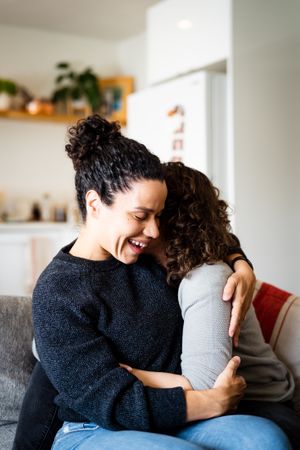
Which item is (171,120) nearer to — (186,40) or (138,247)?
(186,40)

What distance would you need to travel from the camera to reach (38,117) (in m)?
5.52

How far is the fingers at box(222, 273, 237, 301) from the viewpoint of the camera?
145 cm

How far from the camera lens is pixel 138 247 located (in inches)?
60.6

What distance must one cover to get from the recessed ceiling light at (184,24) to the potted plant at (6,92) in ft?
6.21

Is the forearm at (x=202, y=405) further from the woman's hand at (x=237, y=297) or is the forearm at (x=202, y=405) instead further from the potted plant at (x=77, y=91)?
the potted plant at (x=77, y=91)

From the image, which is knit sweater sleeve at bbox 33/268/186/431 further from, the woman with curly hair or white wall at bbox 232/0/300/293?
white wall at bbox 232/0/300/293

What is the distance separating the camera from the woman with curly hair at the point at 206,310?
4.66ft

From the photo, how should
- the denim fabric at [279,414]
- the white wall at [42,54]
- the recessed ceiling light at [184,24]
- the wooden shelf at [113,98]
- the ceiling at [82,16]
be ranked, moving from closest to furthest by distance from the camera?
the denim fabric at [279,414] < the recessed ceiling light at [184,24] < the ceiling at [82,16] < the white wall at [42,54] < the wooden shelf at [113,98]

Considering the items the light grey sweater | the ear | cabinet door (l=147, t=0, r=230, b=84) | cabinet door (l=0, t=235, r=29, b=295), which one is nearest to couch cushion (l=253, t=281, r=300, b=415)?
the light grey sweater

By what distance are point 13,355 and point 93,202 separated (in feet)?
2.08

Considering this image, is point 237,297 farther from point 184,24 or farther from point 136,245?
point 184,24

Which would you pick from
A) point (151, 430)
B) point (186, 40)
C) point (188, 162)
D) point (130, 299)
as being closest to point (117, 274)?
point (130, 299)

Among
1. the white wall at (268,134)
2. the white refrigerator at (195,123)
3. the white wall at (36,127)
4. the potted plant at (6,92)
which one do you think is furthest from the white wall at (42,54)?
the white wall at (268,134)

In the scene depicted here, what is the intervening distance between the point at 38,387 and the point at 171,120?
8.27 ft
